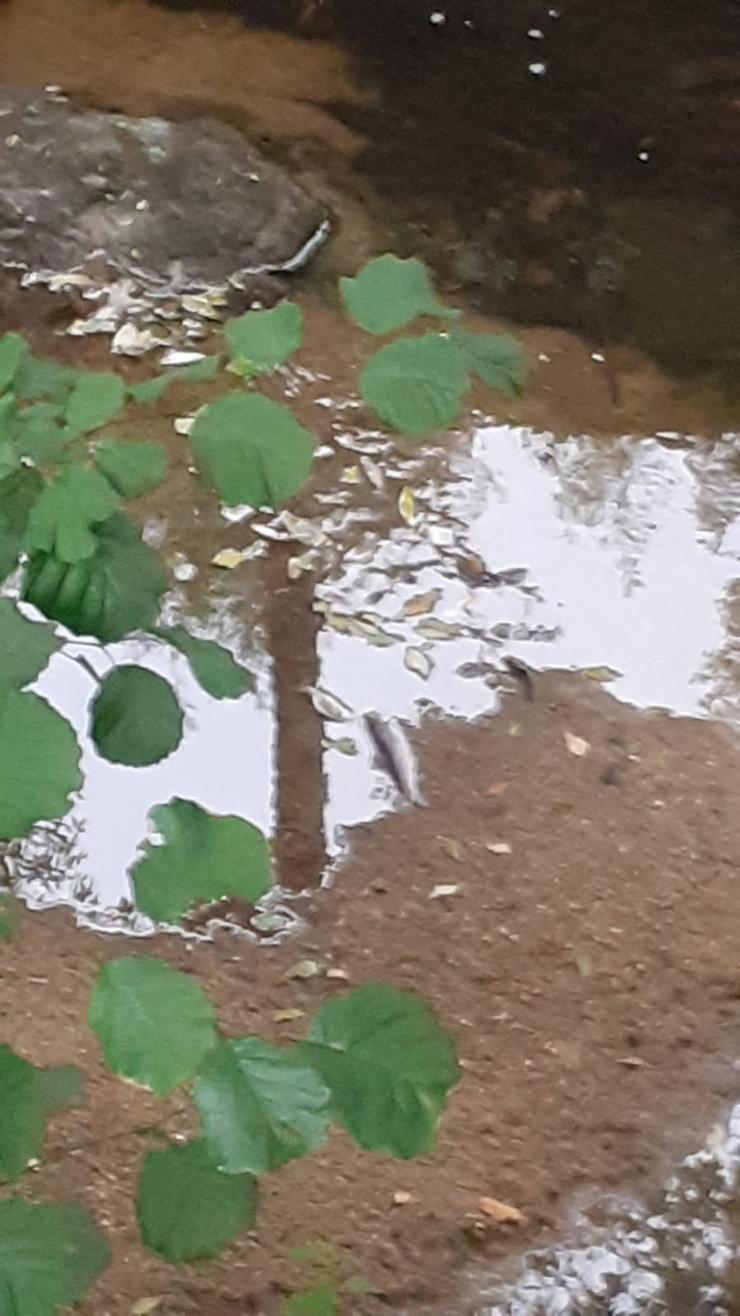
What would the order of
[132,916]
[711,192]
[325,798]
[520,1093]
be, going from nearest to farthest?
[520,1093]
[132,916]
[325,798]
[711,192]

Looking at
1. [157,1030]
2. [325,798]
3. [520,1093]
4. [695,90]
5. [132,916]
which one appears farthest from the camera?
[695,90]

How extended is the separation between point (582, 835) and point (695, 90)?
5.55 feet

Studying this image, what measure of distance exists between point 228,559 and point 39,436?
122cm

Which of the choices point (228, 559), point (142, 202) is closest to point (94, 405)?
point (228, 559)

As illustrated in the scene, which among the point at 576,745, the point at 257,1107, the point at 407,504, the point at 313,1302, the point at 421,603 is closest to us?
the point at 257,1107

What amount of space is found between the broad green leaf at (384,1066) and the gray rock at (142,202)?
1882mm

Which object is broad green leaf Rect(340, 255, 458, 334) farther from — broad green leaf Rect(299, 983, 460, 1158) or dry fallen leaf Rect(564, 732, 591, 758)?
dry fallen leaf Rect(564, 732, 591, 758)

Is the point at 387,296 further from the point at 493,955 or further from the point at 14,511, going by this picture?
the point at 493,955

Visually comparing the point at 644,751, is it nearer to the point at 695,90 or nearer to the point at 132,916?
the point at 132,916

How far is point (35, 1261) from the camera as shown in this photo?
2.01ft

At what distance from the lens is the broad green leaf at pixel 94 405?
0.69 meters

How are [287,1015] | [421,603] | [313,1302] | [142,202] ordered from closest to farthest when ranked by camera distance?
[313,1302], [287,1015], [421,603], [142,202]

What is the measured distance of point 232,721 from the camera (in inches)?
67.8

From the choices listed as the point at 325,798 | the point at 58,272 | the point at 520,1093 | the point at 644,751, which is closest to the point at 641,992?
the point at 520,1093
